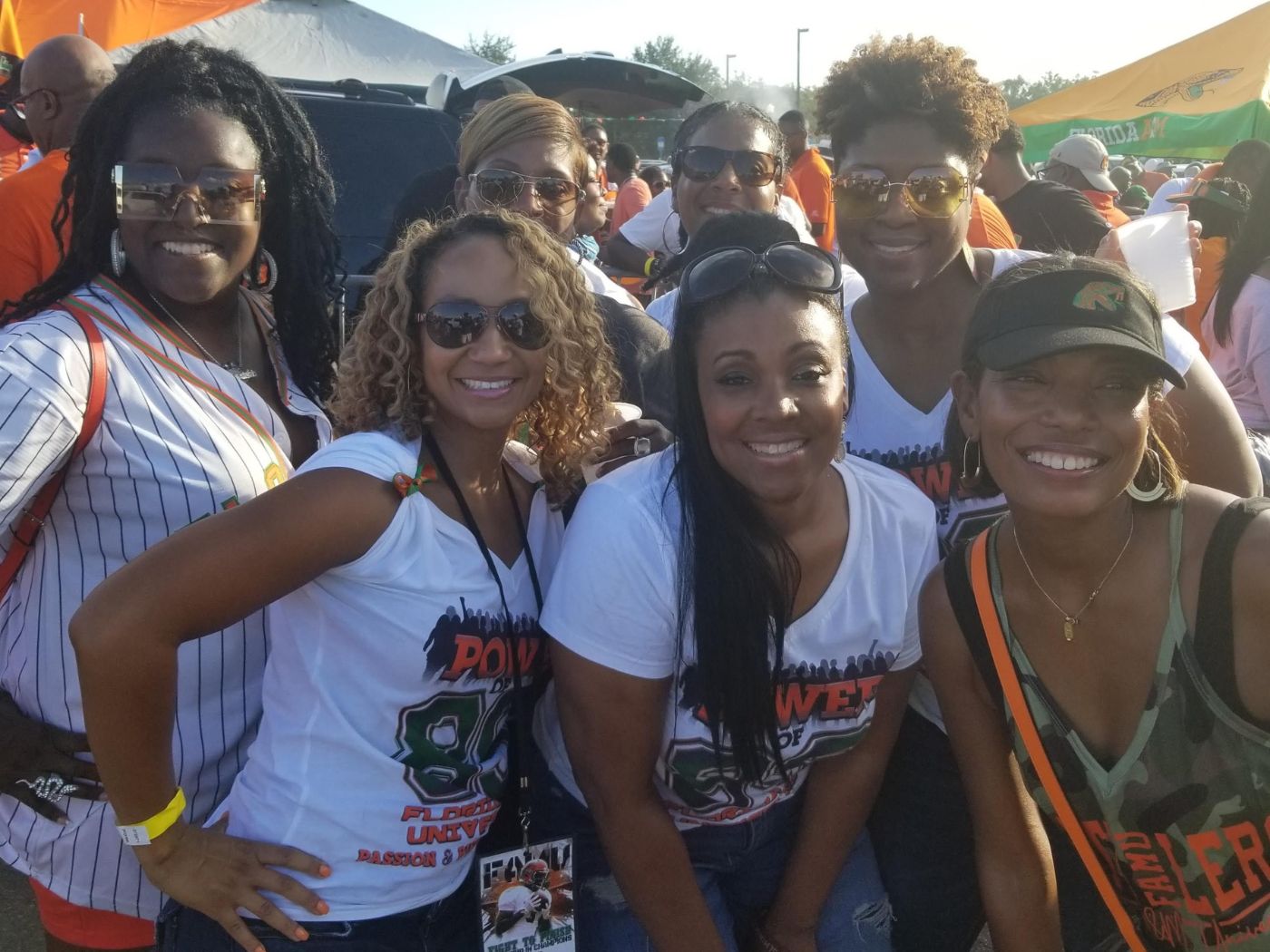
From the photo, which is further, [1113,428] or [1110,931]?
[1110,931]

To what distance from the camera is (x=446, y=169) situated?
434 cm

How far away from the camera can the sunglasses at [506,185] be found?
3381mm

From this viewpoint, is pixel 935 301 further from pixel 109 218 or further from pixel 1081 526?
pixel 109 218

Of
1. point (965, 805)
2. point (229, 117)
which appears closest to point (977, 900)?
point (965, 805)

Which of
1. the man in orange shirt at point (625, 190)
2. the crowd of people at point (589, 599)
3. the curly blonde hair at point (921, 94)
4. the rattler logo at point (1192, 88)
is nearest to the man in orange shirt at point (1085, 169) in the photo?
the man in orange shirt at point (625, 190)

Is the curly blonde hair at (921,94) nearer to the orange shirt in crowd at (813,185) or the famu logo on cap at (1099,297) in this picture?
the famu logo on cap at (1099,297)

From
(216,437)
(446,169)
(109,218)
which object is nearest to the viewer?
Result: (216,437)

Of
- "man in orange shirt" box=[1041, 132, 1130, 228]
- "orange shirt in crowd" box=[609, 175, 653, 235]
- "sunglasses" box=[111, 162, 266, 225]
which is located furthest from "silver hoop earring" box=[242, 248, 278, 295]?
"orange shirt in crowd" box=[609, 175, 653, 235]

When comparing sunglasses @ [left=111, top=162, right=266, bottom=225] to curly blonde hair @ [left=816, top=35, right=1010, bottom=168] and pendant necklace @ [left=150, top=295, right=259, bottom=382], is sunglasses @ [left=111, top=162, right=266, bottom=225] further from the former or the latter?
curly blonde hair @ [left=816, top=35, right=1010, bottom=168]

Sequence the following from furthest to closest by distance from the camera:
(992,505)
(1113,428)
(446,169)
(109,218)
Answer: (446,169) → (992,505) → (109,218) → (1113,428)

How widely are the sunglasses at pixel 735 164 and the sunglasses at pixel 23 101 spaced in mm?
2633

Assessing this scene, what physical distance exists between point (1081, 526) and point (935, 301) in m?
0.89

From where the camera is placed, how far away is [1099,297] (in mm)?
1928

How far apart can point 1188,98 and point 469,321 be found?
14031 millimetres
